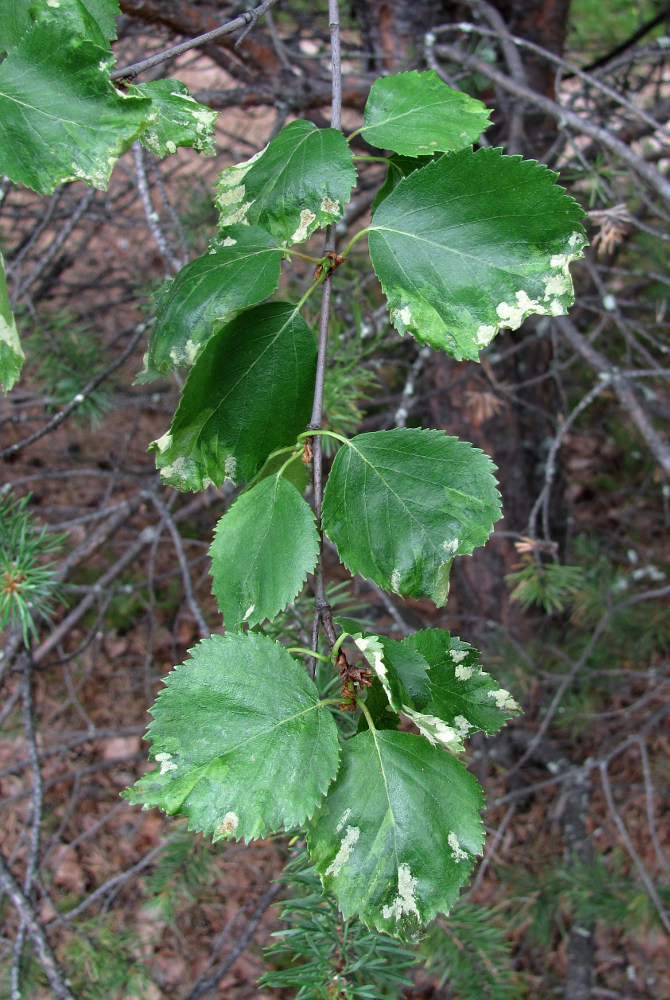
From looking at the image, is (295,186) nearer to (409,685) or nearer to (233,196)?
(233,196)

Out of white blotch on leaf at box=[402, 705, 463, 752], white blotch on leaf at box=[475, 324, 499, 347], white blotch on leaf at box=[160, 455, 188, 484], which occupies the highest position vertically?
white blotch on leaf at box=[475, 324, 499, 347]

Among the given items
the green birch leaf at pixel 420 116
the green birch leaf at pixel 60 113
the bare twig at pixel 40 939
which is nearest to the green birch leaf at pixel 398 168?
the green birch leaf at pixel 420 116

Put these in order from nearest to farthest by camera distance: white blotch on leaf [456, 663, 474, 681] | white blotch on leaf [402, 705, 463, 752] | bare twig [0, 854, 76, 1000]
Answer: white blotch on leaf [402, 705, 463, 752], white blotch on leaf [456, 663, 474, 681], bare twig [0, 854, 76, 1000]

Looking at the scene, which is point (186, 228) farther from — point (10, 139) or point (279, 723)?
point (279, 723)

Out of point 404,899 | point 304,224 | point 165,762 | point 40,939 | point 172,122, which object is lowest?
point 40,939

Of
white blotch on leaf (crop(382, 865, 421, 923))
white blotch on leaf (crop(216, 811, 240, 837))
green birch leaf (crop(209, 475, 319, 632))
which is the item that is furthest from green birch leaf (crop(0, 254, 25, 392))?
white blotch on leaf (crop(382, 865, 421, 923))

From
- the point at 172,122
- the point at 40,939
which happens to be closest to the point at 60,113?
the point at 172,122

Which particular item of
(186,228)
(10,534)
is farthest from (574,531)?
(10,534)

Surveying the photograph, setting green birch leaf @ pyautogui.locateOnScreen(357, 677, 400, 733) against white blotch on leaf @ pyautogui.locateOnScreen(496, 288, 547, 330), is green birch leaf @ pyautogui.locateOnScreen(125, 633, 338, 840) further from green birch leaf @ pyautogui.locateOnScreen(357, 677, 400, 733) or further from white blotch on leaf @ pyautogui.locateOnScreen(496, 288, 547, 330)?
white blotch on leaf @ pyautogui.locateOnScreen(496, 288, 547, 330)
